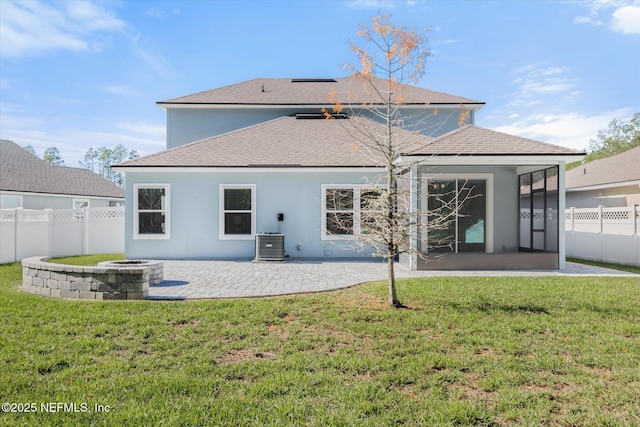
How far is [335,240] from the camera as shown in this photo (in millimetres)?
12562

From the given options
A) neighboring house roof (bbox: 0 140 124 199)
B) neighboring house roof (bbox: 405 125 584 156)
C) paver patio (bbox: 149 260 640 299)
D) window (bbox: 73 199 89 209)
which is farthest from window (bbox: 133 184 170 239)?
window (bbox: 73 199 89 209)

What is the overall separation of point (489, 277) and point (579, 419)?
20.3ft

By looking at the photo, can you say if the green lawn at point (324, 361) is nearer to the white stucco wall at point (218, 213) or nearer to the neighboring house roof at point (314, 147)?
the neighboring house roof at point (314, 147)

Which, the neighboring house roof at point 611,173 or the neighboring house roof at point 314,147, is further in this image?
the neighboring house roof at point 611,173

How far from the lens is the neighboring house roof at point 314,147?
10234mm

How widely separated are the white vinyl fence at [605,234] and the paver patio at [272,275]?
79.1 inches

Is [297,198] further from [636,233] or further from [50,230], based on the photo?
[636,233]

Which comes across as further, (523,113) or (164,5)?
(523,113)

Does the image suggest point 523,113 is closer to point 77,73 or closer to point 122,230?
point 122,230

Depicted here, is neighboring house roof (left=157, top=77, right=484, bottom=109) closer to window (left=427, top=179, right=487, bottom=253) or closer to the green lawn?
window (left=427, top=179, right=487, bottom=253)

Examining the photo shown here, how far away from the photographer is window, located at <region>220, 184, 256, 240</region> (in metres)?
12.6

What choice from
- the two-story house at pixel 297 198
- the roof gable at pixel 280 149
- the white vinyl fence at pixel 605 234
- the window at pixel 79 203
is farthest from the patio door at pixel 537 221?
the window at pixel 79 203

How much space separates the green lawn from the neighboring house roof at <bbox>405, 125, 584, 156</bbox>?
470 centimetres

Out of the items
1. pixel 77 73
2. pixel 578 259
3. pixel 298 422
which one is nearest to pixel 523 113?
pixel 578 259
